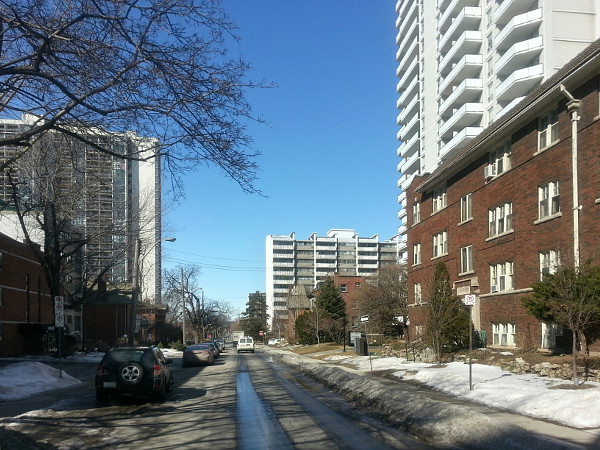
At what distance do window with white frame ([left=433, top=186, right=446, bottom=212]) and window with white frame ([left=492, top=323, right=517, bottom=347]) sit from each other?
10286 mm

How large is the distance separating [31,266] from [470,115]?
161 ft

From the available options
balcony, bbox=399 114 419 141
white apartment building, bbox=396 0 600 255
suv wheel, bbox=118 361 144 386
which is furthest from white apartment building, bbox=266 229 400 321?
suv wheel, bbox=118 361 144 386

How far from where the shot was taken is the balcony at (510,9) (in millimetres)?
58844

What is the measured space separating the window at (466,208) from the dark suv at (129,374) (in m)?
20.7

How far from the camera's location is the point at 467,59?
67.0 m

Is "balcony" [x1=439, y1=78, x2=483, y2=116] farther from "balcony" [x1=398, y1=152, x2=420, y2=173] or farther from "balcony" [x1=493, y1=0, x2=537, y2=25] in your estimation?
"balcony" [x1=398, y1=152, x2=420, y2=173]

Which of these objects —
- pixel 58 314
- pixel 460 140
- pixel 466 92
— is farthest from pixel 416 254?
pixel 466 92

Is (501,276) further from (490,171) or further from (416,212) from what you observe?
(416,212)

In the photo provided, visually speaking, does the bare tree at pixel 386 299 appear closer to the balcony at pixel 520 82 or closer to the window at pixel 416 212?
the window at pixel 416 212

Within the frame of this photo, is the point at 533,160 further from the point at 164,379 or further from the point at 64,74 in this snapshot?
the point at 64,74

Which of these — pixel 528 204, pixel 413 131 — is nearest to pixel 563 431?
pixel 528 204

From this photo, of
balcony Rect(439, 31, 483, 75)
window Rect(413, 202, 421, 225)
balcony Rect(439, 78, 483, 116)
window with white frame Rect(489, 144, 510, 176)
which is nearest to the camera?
window with white frame Rect(489, 144, 510, 176)

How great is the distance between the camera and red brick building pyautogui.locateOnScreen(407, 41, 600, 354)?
2031 cm

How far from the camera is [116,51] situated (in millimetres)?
9984
